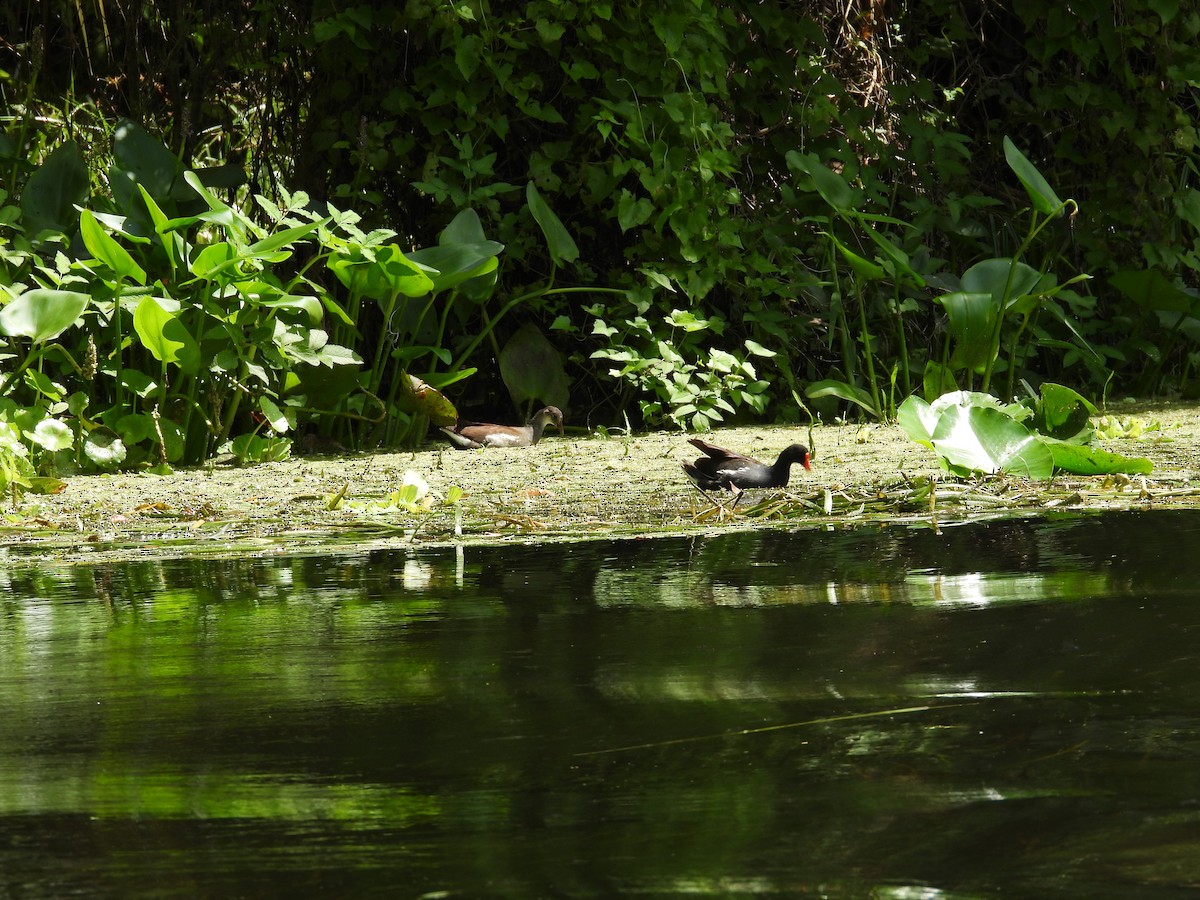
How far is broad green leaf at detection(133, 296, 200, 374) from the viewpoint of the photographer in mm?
3672

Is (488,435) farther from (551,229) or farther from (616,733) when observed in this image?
(616,733)

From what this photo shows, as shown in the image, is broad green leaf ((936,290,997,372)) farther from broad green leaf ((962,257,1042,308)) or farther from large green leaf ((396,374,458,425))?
large green leaf ((396,374,458,425))

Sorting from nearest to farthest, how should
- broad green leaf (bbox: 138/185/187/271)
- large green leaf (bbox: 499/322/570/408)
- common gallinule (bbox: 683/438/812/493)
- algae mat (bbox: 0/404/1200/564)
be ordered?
algae mat (bbox: 0/404/1200/564)
common gallinule (bbox: 683/438/812/493)
broad green leaf (bbox: 138/185/187/271)
large green leaf (bbox: 499/322/570/408)

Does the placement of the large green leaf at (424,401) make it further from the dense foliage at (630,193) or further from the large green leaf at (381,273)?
the large green leaf at (381,273)

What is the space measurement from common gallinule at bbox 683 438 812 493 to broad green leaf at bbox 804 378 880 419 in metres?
1.51

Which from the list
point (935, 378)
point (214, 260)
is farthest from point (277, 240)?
point (935, 378)

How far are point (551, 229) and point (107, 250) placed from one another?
1.49 metres

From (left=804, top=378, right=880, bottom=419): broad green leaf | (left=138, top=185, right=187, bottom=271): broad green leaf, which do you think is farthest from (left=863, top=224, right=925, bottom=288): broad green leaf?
(left=138, top=185, right=187, bottom=271): broad green leaf

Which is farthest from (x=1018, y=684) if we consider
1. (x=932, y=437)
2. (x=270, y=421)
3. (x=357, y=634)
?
(x=270, y=421)

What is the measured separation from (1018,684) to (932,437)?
67.8 inches

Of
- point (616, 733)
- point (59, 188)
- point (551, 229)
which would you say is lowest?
point (616, 733)

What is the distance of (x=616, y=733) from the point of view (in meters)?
1.24

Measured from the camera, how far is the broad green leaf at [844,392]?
4.63 metres

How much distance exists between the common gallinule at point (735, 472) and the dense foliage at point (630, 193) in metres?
1.35
